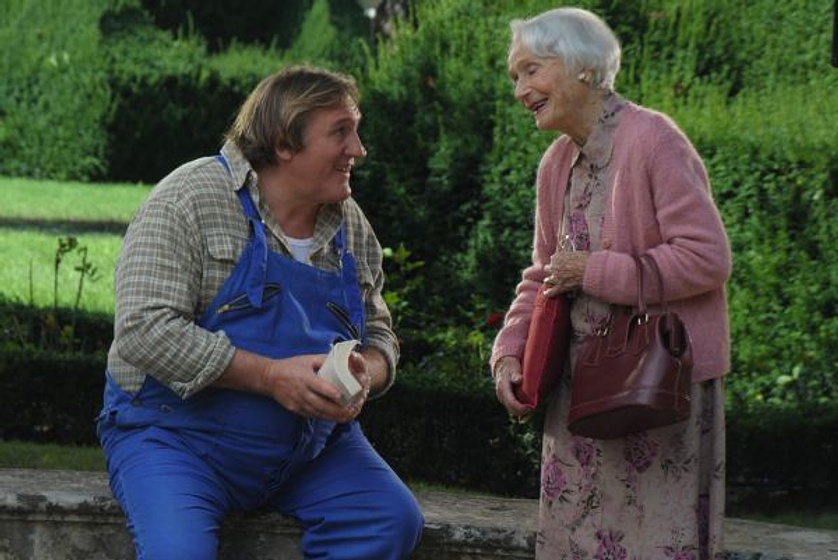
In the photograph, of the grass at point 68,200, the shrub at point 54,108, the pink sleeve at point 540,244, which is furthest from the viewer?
the shrub at point 54,108

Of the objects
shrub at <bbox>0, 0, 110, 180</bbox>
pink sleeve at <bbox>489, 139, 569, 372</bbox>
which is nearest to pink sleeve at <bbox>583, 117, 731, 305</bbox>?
pink sleeve at <bbox>489, 139, 569, 372</bbox>

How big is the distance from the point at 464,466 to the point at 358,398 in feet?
7.54

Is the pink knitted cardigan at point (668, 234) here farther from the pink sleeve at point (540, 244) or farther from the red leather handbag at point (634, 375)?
the pink sleeve at point (540, 244)

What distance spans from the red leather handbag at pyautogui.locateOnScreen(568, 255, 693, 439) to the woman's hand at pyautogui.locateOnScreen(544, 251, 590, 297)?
0.12 meters

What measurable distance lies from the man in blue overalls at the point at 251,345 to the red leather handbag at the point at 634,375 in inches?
19.2

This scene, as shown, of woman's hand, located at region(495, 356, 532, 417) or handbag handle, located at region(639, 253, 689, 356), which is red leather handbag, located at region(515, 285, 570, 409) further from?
handbag handle, located at region(639, 253, 689, 356)

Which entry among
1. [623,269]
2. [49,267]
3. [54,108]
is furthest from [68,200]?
[623,269]

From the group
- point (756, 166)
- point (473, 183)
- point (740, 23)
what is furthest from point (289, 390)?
point (740, 23)

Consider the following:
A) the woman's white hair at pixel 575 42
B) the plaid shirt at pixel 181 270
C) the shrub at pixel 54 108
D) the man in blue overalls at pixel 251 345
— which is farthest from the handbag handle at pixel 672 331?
the shrub at pixel 54 108

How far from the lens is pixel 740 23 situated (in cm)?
878

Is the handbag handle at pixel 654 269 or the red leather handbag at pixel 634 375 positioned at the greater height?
the handbag handle at pixel 654 269

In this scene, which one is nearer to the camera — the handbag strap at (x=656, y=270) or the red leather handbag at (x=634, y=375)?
the red leather handbag at (x=634, y=375)

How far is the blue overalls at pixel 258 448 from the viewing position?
12.0 ft

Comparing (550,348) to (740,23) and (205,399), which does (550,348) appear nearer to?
(205,399)
